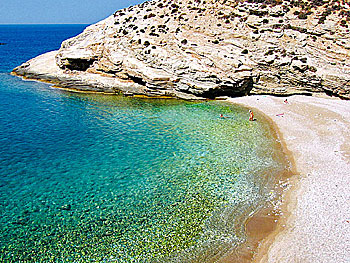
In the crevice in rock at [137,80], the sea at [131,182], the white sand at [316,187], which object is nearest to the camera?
the white sand at [316,187]

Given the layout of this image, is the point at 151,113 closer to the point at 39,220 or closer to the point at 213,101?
the point at 213,101

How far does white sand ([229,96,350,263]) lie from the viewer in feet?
53.1

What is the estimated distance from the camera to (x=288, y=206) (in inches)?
789

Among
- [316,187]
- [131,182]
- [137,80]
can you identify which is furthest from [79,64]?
[316,187]

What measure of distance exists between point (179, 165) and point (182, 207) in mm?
6253

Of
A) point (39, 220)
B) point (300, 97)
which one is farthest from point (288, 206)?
point (300, 97)

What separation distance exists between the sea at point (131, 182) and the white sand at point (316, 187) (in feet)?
6.53

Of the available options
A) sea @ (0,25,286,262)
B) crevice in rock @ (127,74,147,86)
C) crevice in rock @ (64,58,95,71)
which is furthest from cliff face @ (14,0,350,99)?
sea @ (0,25,286,262)

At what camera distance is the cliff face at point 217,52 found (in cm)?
4453

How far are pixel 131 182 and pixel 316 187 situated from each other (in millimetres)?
14358

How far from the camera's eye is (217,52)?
4681 centimetres

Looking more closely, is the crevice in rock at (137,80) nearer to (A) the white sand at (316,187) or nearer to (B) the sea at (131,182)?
(B) the sea at (131,182)

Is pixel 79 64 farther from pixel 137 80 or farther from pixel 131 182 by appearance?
pixel 131 182

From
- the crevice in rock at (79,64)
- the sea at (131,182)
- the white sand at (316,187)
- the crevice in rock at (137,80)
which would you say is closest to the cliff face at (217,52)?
the crevice in rock at (79,64)
